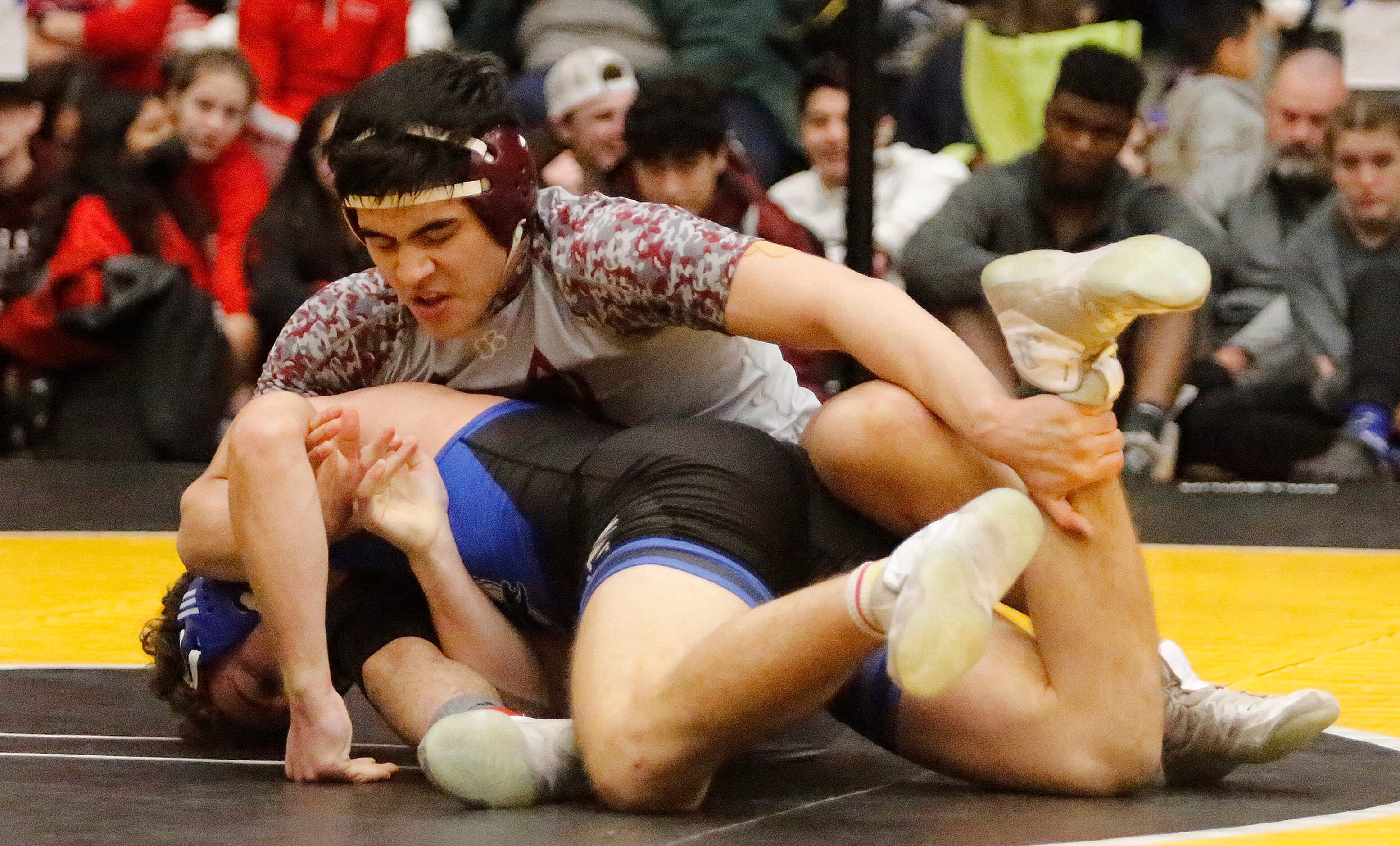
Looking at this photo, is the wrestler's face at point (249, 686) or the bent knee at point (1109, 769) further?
the wrestler's face at point (249, 686)

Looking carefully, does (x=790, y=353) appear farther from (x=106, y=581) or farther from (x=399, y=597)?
(x=399, y=597)

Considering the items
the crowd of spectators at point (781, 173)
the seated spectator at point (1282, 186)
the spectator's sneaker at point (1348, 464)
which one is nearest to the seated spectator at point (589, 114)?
the crowd of spectators at point (781, 173)

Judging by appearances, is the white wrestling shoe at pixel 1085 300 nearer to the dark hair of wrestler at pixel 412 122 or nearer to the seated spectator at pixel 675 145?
the dark hair of wrestler at pixel 412 122

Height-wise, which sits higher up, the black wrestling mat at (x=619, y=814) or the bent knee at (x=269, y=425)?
the bent knee at (x=269, y=425)

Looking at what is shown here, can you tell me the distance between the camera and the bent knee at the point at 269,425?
→ 2.45 meters

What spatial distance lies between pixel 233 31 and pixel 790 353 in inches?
95.1

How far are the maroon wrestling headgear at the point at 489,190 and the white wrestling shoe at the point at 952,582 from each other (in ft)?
2.56

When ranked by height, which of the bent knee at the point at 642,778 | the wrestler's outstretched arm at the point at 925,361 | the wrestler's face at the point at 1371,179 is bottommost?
the wrestler's face at the point at 1371,179

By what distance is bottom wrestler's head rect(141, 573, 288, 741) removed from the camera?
2717mm

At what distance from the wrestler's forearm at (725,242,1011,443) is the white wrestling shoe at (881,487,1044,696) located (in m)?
0.25

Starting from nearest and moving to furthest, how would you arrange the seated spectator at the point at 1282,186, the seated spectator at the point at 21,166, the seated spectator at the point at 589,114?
the seated spectator at the point at 1282,186 < the seated spectator at the point at 589,114 < the seated spectator at the point at 21,166

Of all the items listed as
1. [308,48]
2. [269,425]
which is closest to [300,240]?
[308,48]

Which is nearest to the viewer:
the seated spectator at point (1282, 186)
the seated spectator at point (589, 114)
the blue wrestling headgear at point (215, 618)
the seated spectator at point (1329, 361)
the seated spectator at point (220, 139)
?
the blue wrestling headgear at point (215, 618)

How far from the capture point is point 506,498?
2.66 metres
